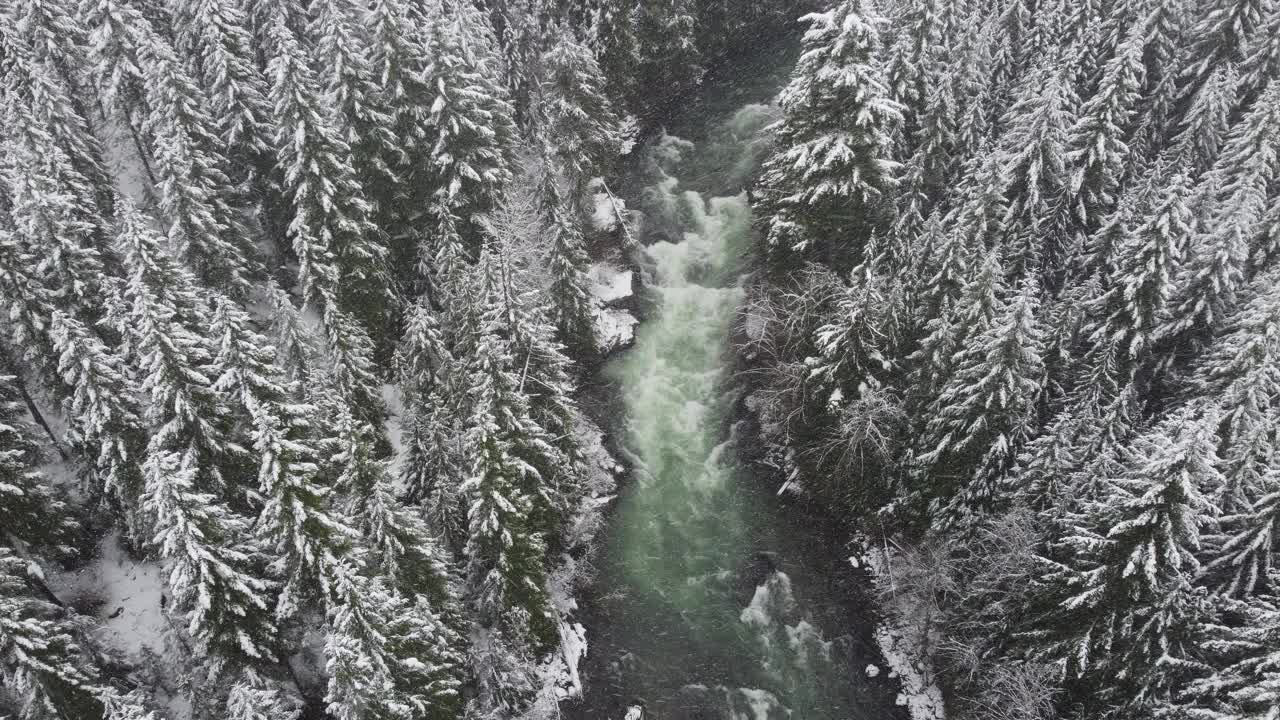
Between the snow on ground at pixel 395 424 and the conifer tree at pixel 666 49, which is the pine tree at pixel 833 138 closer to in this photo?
the snow on ground at pixel 395 424

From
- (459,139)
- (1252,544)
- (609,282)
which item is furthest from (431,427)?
(1252,544)

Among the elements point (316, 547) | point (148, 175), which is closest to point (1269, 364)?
point (316, 547)

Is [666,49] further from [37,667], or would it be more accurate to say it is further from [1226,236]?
[37,667]

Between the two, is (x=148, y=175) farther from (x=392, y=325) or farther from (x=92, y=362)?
(x=92, y=362)

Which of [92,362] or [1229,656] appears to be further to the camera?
[92,362]

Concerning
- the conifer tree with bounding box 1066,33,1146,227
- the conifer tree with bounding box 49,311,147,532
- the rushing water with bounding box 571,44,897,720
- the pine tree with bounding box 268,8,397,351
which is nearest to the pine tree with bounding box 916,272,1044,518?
the rushing water with bounding box 571,44,897,720

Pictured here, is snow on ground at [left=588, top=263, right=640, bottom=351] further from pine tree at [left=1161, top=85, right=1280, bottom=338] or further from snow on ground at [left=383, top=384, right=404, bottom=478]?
pine tree at [left=1161, top=85, right=1280, bottom=338]
